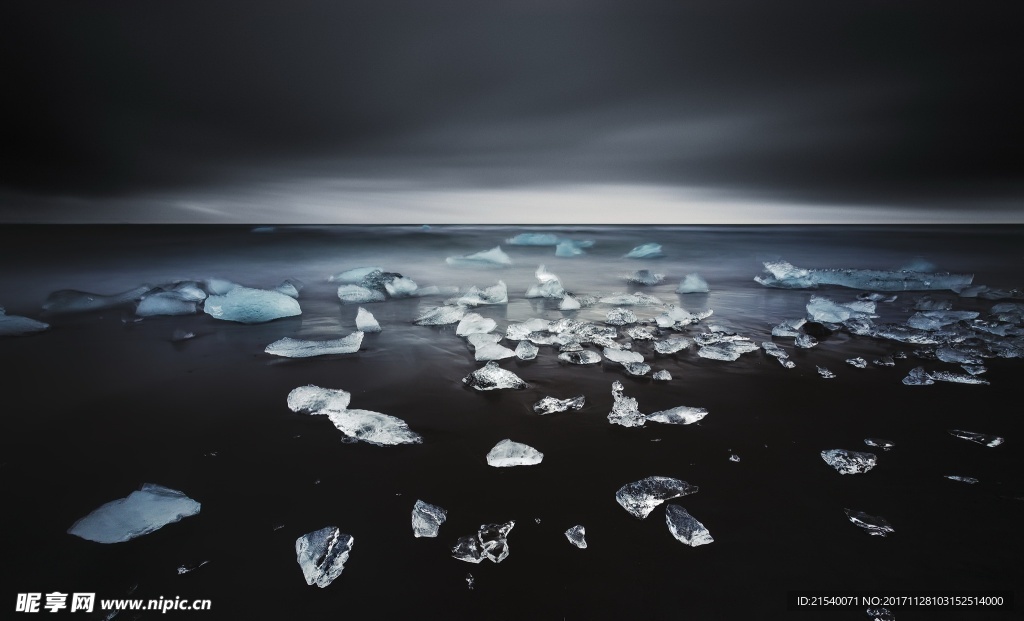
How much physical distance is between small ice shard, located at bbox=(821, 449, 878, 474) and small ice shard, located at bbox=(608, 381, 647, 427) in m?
0.79

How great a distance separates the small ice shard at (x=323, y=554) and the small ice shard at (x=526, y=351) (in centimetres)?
197

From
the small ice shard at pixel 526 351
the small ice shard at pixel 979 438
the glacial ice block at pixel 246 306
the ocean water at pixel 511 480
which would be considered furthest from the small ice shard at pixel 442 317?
the small ice shard at pixel 979 438

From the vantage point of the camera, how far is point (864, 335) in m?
3.91

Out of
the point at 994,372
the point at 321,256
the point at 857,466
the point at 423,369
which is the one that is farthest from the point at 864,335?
the point at 321,256

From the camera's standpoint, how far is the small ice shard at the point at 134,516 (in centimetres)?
150

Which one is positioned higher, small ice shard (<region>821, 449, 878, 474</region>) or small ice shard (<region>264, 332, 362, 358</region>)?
small ice shard (<region>264, 332, 362, 358</region>)

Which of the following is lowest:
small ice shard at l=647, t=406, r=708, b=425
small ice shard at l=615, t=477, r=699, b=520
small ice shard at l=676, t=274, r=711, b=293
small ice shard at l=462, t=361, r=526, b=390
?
small ice shard at l=615, t=477, r=699, b=520

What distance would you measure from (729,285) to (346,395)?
755cm

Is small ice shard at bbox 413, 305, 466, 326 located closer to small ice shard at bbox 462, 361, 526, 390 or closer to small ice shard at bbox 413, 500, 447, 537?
small ice shard at bbox 462, 361, 526, 390

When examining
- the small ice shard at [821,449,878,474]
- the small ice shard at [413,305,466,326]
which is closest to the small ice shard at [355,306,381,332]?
the small ice shard at [413,305,466,326]

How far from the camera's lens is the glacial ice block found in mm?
4484

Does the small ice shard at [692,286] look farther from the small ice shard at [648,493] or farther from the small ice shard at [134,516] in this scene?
the small ice shard at [134,516]

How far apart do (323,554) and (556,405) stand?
134 cm

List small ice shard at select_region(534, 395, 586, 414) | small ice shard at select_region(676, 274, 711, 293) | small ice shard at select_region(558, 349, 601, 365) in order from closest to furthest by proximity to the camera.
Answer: small ice shard at select_region(534, 395, 586, 414) < small ice shard at select_region(558, 349, 601, 365) < small ice shard at select_region(676, 274, 711, 293)
